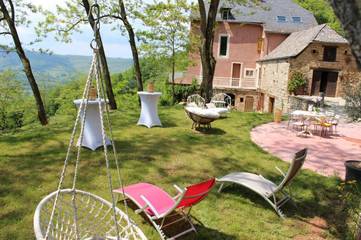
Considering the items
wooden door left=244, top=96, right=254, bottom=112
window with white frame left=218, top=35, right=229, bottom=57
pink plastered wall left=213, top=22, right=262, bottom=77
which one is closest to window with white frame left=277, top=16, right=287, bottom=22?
pink plastered wall left=213, top=22, right=262, bottom=77

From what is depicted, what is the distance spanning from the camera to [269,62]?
25547mm

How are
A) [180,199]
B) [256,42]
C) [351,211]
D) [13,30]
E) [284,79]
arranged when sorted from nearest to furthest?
[180,199] → [351,211] → [13,30] → [284,79] → [256,42]

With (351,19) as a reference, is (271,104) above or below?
below

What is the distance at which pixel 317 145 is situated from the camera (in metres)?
8.91

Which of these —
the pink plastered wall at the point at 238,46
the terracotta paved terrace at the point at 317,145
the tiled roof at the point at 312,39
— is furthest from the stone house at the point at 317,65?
the terracotta paved terrace at the point at 317,145

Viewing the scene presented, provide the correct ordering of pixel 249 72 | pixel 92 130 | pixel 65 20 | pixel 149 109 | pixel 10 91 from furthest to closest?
1. pixel 10 91
2. pixel 249 72
3. pixel 65 20
4. pixel 149 109
5. pixel 92 130

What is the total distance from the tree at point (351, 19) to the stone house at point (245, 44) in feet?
82.0

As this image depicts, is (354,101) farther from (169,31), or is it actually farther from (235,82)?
(235,82)

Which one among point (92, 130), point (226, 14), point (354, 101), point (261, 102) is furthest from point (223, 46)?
point (92, 130)

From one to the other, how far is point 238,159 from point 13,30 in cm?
983

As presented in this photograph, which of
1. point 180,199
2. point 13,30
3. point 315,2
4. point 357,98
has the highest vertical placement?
point 315,2

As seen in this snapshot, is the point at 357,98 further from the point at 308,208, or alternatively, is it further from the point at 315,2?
the point at 315,2

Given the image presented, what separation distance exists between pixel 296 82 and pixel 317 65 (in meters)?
1.90

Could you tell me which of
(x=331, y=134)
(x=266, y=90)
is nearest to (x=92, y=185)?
(x=331, y=134)
